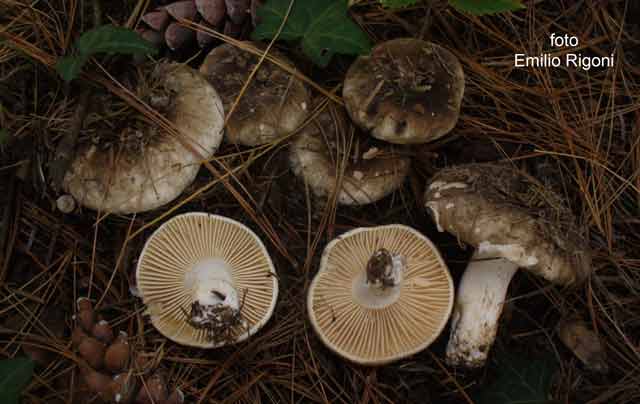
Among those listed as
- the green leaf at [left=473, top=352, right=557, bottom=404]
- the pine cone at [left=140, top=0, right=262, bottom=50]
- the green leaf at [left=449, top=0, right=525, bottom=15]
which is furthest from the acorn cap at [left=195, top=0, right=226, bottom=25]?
the green leaf at [left=473, top=352, right=557, bottom=404]

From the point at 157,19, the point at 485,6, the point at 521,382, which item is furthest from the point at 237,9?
the point at 521,382

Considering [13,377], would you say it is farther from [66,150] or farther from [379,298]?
[379,298]

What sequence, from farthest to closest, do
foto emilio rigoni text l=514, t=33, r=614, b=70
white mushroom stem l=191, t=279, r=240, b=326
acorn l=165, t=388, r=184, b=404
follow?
foto emilio rigoni text l=514, t=33, r=614, b=70
white mushroom stem l=191, t=279, r=240, b=326
acorn l=165, t=388, r=184, b=404

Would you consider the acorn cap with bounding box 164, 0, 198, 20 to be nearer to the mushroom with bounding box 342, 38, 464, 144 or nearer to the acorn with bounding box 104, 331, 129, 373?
the mushroom with bounding box 342, 38, 464, 144

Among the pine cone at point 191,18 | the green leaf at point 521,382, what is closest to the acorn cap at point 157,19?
the pine cone at point 191,18

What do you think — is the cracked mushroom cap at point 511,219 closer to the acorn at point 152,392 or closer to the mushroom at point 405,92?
the mushroom at point 405,92

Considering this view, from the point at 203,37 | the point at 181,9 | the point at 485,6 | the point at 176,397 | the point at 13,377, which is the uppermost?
the point at 485,6

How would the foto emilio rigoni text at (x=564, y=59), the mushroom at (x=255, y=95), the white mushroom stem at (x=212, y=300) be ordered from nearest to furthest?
the white mushroom stem at (x=212, y=300)
the mushroom at (x=255, y=95)
the foto emilio rigoni text at (x=564, y=59)
